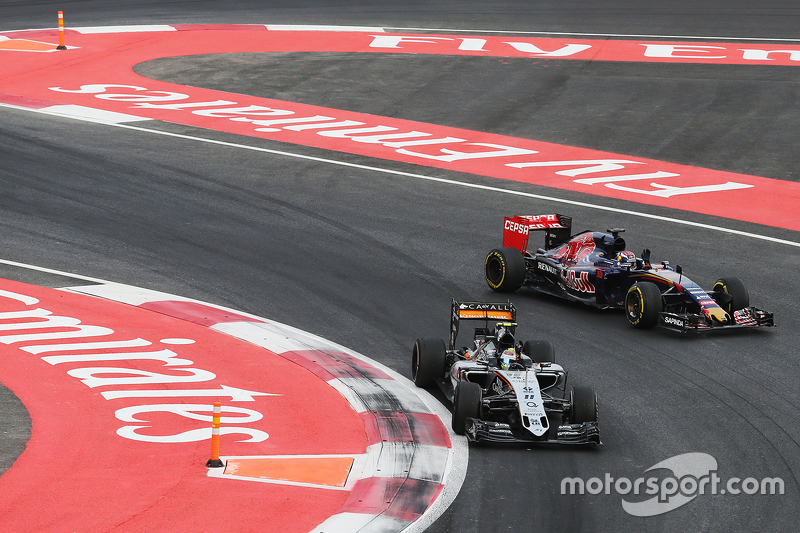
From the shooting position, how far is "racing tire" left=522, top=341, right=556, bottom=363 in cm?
1533

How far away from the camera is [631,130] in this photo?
108 ft

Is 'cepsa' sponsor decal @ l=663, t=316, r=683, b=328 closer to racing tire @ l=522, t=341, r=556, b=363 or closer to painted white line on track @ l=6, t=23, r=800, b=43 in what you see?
racing tire @ l=522, t=341, r=556, b=363

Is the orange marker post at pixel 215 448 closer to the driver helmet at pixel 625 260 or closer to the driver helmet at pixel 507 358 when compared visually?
the driver helmet at pixel 507 358

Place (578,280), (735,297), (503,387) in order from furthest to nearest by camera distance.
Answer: (578,280) < (735,297) < (503,387)

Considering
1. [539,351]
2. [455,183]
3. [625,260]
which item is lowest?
[539,351]

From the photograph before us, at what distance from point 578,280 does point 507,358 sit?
18.0ft

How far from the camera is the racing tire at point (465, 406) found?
44.3ft

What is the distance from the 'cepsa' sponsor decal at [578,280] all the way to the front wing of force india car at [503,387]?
156 inches

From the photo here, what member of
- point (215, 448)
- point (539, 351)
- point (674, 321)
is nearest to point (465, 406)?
point (539, 351)

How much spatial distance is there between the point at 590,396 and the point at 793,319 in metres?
7.17

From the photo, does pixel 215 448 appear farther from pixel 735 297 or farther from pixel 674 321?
pixel 735 297

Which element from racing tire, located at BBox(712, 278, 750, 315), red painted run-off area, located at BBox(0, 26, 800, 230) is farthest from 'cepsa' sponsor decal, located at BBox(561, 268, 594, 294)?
red painted run-off area, located at BBox(0, 26, 800, 230)

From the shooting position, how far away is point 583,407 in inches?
532

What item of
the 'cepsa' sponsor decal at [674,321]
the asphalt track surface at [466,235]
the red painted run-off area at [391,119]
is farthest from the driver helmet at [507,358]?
the red painted run-off area at [391,119]
